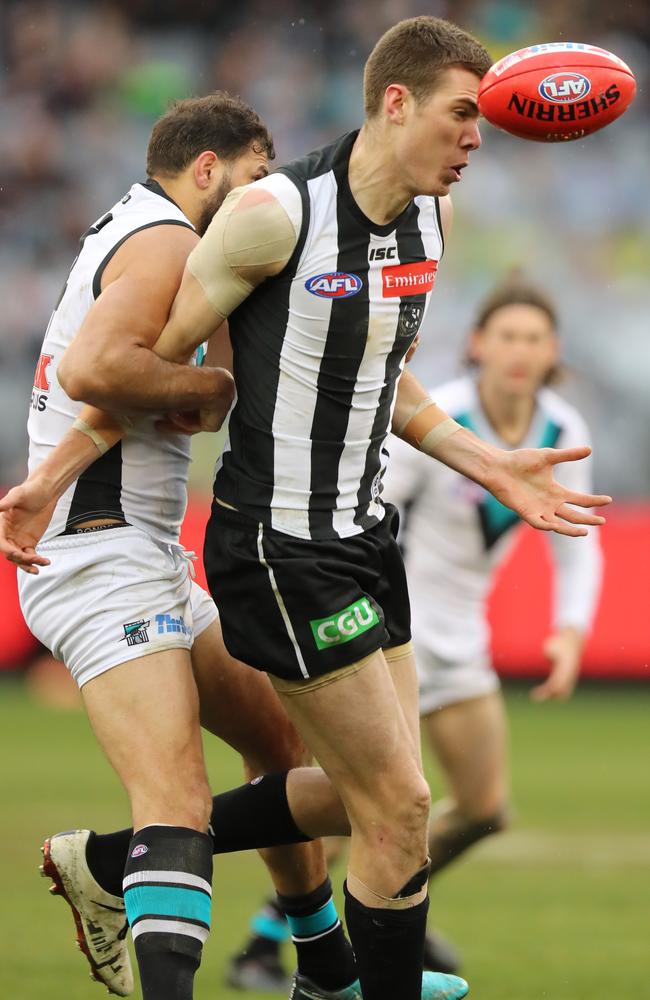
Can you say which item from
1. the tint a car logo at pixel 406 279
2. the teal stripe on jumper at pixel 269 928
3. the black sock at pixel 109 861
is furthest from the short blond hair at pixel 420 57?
the teal stripe on jumper at pixel 269 928

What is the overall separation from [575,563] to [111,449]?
2.87 meters

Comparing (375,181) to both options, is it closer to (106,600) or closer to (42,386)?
(42,386)

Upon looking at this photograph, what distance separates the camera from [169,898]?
13.1 feet

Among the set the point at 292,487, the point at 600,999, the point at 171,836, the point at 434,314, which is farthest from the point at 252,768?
the point at 434,314

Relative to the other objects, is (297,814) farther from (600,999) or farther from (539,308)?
(539,308)

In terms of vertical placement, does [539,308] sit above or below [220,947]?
above

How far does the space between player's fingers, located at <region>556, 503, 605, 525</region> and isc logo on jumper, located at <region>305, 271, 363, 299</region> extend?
34.9 inches

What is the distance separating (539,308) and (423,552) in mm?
1157

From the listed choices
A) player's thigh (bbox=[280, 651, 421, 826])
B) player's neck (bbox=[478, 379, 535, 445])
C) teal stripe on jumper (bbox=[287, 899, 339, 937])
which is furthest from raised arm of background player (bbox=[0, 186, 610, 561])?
player's neck (bbox=[478, 379, 535, 445])

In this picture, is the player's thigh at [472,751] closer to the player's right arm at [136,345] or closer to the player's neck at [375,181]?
the player's right arm at [136,345]

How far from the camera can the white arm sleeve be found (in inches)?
255

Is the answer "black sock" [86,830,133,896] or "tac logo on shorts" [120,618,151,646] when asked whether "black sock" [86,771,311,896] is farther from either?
"tac logo on shorts" [120,618,151,646]

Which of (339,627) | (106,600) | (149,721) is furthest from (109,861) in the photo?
(339,627)

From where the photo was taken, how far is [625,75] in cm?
413
